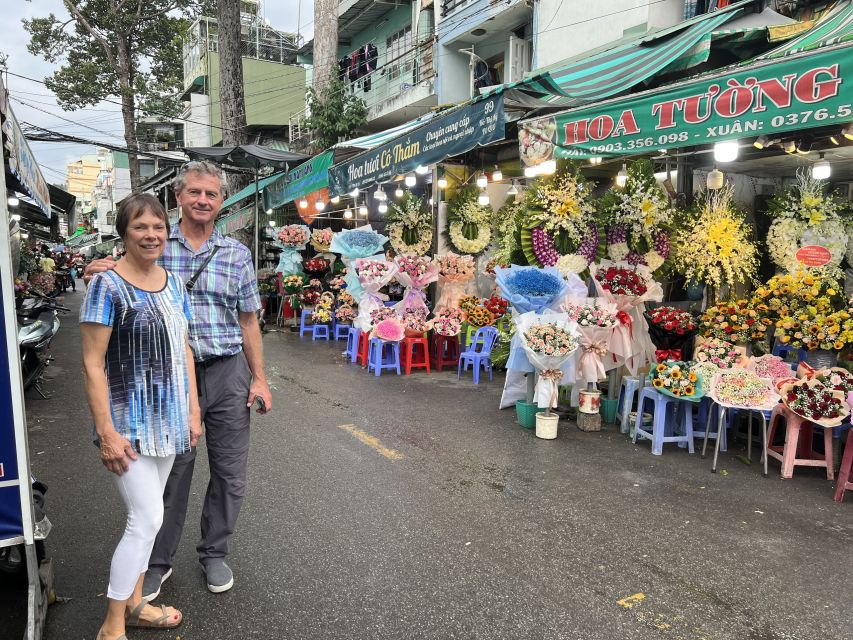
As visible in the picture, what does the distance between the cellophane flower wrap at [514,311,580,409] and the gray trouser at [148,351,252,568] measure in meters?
3.28

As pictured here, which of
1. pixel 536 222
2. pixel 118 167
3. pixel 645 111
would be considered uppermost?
pixel 118 167

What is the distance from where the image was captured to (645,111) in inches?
199

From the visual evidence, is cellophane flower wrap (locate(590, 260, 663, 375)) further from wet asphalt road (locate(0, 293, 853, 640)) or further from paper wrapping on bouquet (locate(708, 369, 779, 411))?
paper wrapping on bouquet (locate(708, 369, 779, 411))

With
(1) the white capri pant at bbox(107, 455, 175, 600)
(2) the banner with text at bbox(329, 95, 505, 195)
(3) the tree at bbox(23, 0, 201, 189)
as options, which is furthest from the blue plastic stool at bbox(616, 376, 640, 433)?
(3) the tree at bbox(23, 0, 201, 189)

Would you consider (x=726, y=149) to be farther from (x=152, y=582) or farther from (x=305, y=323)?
(x=305, y=323)

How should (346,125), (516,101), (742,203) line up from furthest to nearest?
(346,125)
(742,203)
(516,101)

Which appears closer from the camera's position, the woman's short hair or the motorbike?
the woman's short hair

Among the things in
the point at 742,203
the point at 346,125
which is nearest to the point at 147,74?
the point at 346,125

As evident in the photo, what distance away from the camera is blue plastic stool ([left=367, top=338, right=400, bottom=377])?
8.73 m

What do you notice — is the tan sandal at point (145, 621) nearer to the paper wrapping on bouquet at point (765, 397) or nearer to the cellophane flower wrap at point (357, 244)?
the paper wrapping on bouquet at point (765, 397)

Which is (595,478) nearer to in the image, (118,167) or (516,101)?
(516,101)

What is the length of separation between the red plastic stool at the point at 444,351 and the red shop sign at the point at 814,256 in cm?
479

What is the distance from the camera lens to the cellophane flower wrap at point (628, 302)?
662 cm

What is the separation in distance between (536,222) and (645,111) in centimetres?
215
